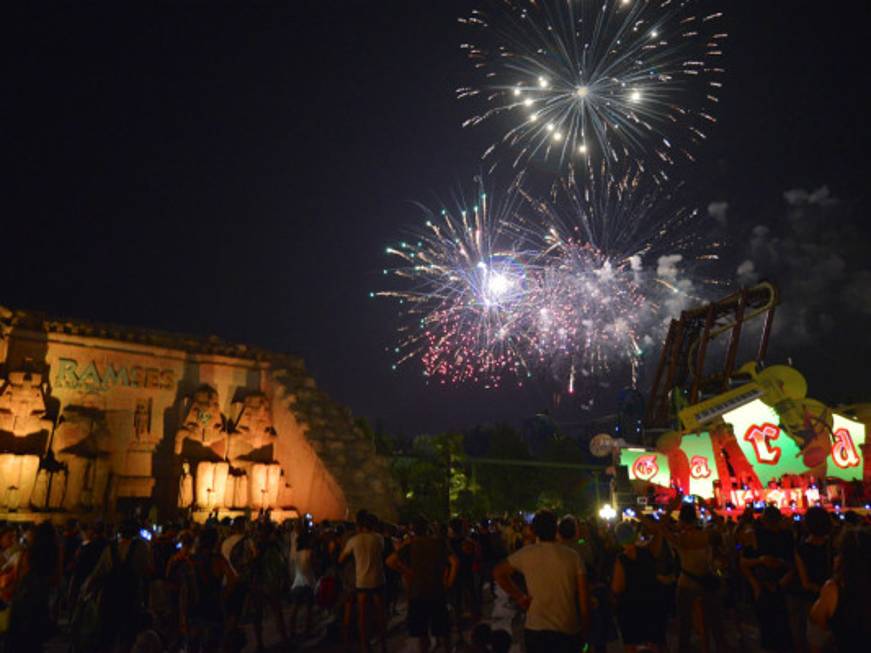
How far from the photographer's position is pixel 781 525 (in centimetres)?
684

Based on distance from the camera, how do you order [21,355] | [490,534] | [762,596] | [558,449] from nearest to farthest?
[762,596] < [490,534] < [21,355] < [558,449]

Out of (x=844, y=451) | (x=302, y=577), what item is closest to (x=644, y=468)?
(x=844, y=451)

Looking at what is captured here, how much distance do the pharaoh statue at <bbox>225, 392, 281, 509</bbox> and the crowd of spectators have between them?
17.0 meters

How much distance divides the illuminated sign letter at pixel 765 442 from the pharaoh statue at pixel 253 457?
22.6 m

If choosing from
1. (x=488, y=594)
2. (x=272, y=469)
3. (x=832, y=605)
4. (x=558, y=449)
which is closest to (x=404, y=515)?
(x=272, y=469)

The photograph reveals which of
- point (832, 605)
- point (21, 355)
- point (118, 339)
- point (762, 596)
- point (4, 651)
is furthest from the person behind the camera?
point (118, 339)

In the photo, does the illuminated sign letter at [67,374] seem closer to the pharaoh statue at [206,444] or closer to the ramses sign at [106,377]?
the ramses sign at [106,377]

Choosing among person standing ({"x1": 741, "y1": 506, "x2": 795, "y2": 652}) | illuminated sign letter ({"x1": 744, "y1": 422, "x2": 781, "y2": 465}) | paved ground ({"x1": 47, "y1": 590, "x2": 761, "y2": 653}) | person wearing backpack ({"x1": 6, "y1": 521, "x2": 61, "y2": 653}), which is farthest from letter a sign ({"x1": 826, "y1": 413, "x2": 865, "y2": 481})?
person wearing backpack ({"x1": 6, "y1": 521, "x2": 61, "y2": 653})

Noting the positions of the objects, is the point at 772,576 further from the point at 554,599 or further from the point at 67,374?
the point at 67,374

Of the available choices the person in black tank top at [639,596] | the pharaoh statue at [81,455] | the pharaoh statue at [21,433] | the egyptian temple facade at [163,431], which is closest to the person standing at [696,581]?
the person in black tank top at [639,596]

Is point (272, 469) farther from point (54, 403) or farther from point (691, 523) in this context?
point (691, 523)

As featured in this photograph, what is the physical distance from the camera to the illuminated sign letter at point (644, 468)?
105 feet

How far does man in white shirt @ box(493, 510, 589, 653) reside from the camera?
4461 millimetres

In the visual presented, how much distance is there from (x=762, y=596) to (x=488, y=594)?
9477mm
